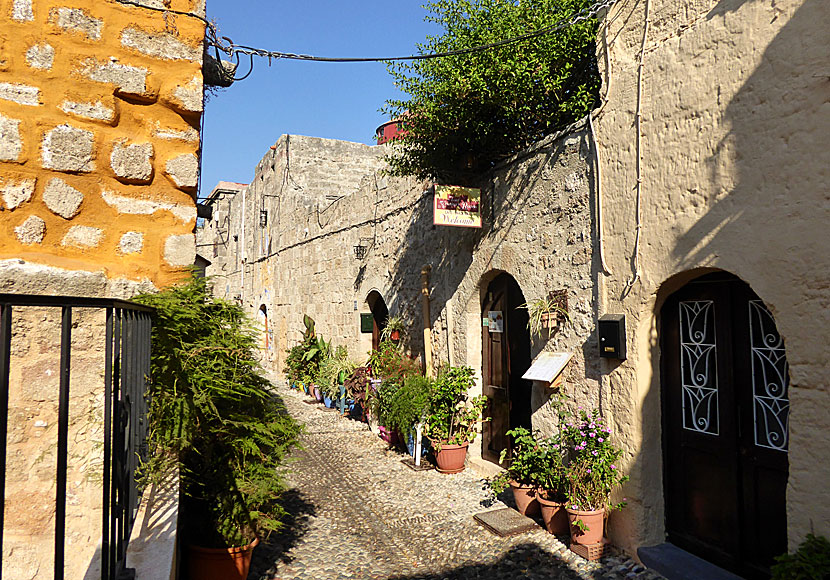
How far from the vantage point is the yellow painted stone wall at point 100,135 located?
2271mm

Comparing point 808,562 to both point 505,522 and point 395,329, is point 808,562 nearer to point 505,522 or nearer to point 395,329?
point 505,522

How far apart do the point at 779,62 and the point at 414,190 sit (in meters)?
5.08

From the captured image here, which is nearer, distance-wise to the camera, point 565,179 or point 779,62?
point 779,62

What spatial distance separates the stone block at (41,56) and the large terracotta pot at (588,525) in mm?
4123

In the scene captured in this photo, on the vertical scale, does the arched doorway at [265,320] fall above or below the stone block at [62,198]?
below

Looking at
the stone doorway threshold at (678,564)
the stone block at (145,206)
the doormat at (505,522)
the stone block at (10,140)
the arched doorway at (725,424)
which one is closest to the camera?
the stone block at (10,140)

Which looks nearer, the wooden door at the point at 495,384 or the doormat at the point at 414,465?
the wooden door at the point at 495,384

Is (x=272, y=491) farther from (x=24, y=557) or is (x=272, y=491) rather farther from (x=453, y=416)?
(x=453, y=416)

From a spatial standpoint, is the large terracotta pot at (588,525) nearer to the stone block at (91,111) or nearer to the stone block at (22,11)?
the stone block at (91,111)

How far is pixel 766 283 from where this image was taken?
3.12 m

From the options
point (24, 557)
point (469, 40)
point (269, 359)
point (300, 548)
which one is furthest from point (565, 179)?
point (269, 359)

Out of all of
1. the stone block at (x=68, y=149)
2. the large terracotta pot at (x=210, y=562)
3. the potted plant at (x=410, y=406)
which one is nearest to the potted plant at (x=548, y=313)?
the potted plant at (x=410, y=406)

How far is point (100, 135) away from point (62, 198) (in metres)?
0.33

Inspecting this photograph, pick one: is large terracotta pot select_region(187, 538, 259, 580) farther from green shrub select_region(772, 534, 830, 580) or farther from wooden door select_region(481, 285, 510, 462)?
wooden door select_region(481, 285, 510, 462)
